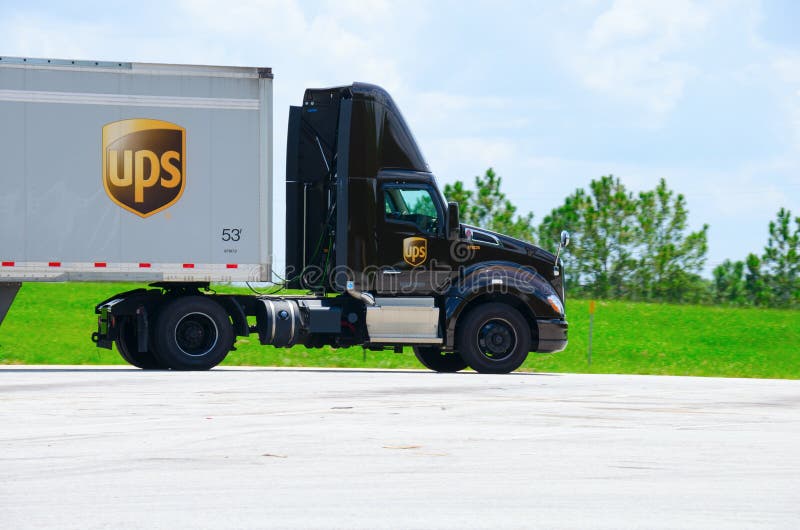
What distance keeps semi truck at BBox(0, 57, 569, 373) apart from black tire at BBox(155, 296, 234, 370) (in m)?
0.02

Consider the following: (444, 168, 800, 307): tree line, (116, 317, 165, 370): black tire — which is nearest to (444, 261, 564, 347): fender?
(116, 317, 165, 370): black tire

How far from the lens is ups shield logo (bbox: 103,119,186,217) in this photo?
17516 millimetres

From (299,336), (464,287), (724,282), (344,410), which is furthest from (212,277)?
(724,282)

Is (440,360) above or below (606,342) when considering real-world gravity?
above

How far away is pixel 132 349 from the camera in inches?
741

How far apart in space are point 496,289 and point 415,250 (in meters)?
1.43

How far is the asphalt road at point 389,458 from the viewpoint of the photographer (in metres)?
6.51

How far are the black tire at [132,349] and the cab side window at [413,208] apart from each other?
4.40 meters

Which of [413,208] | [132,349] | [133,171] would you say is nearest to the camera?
[133,171]

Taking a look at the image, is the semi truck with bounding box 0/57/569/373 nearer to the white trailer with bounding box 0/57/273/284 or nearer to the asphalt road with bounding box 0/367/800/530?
the white trailer with bounding box 0/57/273/284

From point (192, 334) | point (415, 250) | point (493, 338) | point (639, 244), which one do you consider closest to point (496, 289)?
point (493, 338)

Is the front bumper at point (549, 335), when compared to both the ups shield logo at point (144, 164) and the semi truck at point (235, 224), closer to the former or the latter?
the semi truck at point (235, 224)

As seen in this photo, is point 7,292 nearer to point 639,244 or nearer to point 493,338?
point 493,338

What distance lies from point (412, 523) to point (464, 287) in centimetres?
1232
